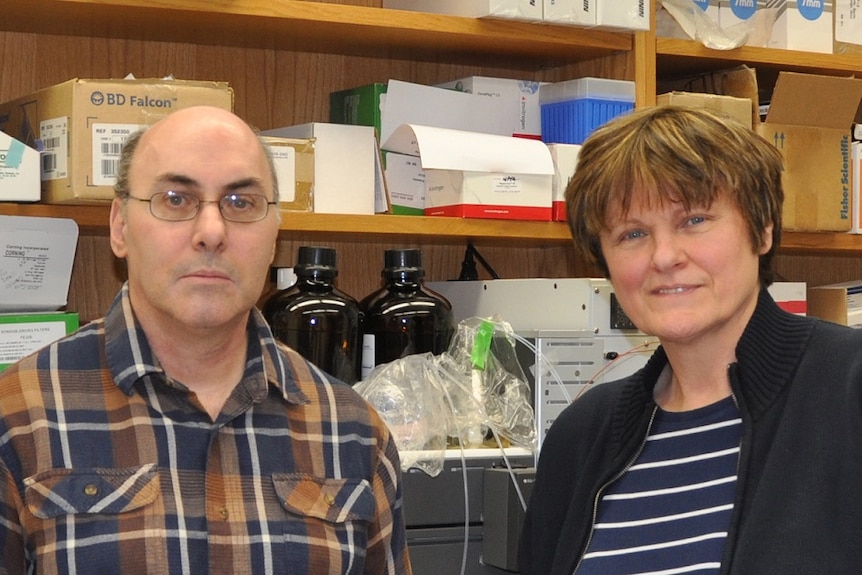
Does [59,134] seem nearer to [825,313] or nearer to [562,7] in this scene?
[562,7]

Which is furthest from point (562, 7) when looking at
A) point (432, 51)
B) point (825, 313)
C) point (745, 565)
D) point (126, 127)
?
point (745, 565)

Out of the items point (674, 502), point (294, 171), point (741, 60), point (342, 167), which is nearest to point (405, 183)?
point (342, 167)

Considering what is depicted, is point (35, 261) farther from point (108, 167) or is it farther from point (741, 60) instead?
point (741, 60)

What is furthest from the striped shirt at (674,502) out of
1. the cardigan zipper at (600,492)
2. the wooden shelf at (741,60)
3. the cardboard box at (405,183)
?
the wooden shelf at (741,60)

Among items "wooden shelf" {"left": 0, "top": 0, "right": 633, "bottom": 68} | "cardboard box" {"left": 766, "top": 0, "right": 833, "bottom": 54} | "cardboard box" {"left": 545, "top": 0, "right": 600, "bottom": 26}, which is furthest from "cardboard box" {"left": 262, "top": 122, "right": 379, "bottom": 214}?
"cardboard box" {"left": 766, "top": 0, "right": 833, "bottom": 54}

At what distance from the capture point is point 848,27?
8.20 ft

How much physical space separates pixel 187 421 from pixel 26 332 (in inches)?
24.9

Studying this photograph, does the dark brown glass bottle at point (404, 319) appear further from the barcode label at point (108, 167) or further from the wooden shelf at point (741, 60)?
the wooden shelf at point (741, 60)

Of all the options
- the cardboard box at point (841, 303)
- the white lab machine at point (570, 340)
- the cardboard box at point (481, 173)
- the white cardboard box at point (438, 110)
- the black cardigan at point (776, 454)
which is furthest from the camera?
the cardboard box at point (841, 303)

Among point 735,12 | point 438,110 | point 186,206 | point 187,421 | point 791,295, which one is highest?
point 735,12

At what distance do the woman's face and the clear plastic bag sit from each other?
0.56 m

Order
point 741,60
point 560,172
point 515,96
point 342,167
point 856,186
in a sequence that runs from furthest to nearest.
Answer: point 856,186 → point 741,60 → point 515,96 → point 560,172 → point 342,167

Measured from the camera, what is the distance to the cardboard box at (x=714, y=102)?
2.21 m

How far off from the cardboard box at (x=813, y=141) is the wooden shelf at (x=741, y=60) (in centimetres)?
8
